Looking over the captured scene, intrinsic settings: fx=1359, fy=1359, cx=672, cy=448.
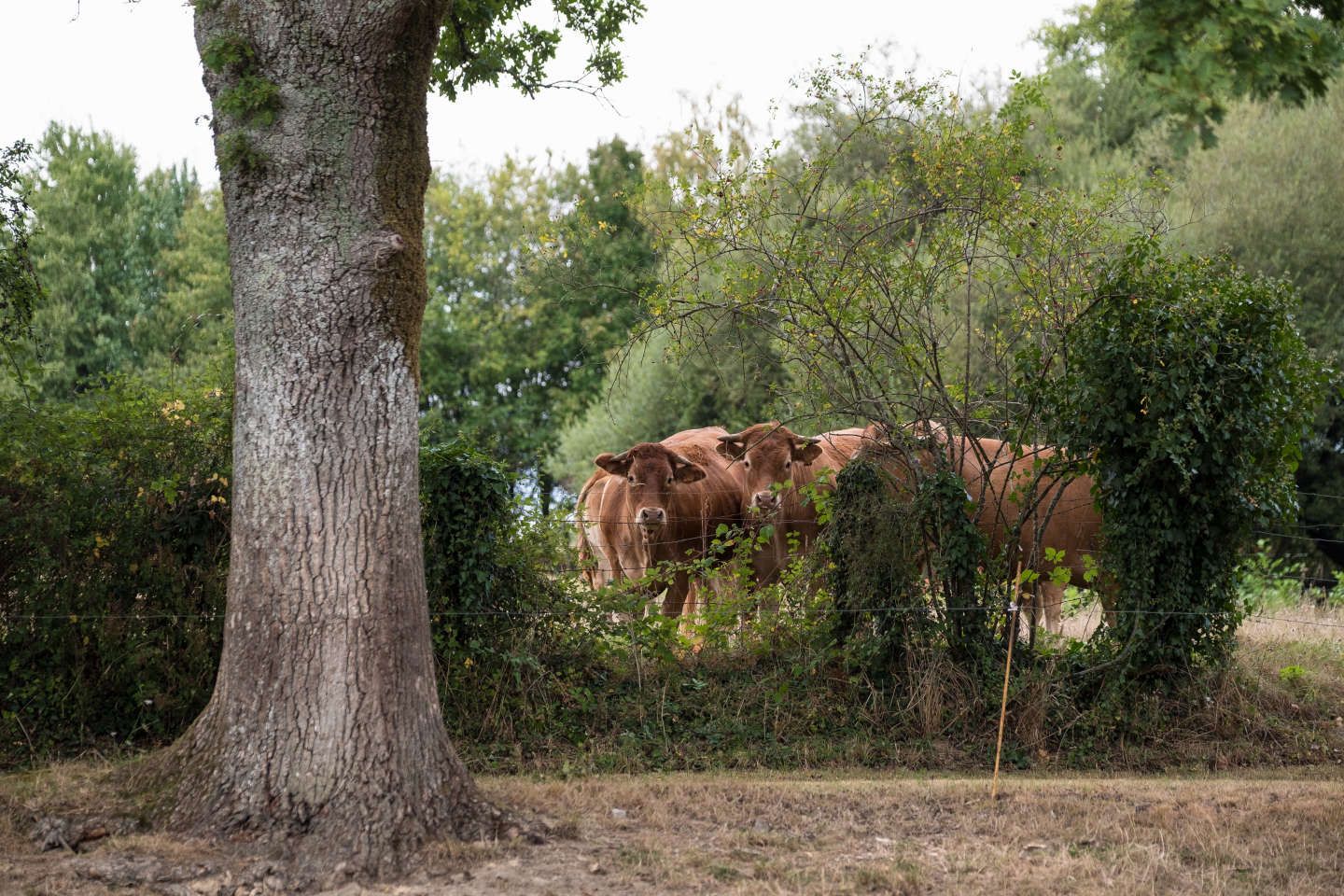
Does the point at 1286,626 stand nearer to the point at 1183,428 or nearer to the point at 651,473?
the point at 1183,428

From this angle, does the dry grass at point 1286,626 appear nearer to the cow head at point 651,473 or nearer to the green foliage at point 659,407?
the cow head at point 651,473

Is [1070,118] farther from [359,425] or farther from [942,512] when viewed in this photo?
[359,425]

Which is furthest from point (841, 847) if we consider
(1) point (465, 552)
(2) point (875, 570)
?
(1) point (465, 552)

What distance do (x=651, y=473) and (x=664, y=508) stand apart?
34 cm

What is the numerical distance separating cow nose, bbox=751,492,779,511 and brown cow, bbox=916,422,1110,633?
1432 mm

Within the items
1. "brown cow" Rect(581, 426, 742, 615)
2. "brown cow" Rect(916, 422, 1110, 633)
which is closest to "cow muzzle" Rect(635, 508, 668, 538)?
"brown cow" Rect(581, 426, 742, 615)

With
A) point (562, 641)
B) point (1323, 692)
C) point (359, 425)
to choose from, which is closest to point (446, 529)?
point (562, 641)

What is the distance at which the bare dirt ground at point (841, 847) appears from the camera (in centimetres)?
622

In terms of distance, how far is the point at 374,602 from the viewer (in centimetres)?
684

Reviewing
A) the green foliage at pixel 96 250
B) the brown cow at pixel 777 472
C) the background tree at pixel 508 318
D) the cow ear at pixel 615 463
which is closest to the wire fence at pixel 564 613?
the brown cow at pixel 777 472

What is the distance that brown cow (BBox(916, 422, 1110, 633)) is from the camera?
1060cm

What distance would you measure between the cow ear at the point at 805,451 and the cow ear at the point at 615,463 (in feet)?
5.18

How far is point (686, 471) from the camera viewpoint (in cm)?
1273

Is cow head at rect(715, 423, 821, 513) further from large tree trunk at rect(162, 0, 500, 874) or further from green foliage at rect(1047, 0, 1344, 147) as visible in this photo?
green foliage at rect(1047, 0, 1344, 147)
